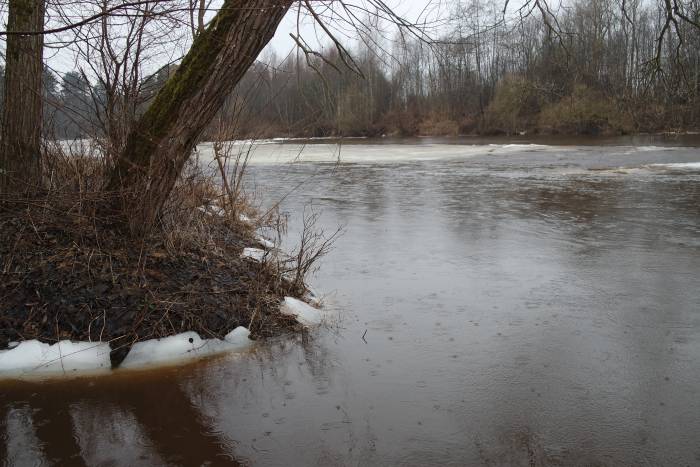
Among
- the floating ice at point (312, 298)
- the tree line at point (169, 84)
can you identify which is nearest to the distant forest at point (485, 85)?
the tree line at point (169, 84)

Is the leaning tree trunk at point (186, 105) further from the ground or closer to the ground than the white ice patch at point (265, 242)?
further from the ground

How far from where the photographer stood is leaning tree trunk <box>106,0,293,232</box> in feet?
17.0

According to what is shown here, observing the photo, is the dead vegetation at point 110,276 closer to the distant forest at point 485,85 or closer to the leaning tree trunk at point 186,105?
the leaning tree trunk at point 186,105

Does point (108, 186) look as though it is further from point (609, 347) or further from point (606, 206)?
point (606, 206)

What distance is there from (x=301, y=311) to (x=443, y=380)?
193 centimetres

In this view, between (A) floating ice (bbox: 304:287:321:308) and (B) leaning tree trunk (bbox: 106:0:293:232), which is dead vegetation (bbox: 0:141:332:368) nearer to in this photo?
(A) floating ice (bbox: 304:287:321:308)

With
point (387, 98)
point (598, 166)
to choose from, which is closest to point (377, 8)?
point (598, 166)

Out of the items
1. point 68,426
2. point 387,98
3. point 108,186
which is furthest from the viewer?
point 387,98

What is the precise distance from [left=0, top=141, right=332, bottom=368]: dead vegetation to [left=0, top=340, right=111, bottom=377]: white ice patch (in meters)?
0.09

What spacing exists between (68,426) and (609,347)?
4.32 metres

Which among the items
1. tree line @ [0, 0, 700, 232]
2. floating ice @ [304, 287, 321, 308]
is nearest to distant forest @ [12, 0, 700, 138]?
tree line @ [0, 0, 700, 232]

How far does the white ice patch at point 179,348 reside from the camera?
4.90m

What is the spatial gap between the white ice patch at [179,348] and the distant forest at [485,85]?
2.67 metres

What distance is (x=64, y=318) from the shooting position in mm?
5035
